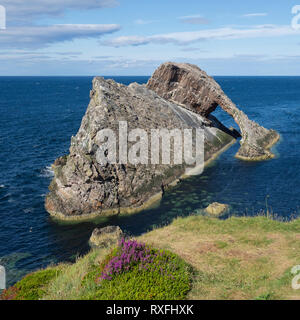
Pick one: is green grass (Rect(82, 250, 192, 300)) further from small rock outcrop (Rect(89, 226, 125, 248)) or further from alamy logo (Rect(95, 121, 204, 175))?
alamy logo (Rect(95, 121, 204, 175))

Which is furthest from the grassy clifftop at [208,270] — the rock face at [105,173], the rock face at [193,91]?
the rock face at [193,91]

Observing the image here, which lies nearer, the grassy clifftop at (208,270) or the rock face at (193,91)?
the grassy clifftop at (208,270)

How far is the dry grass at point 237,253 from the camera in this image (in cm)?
1694

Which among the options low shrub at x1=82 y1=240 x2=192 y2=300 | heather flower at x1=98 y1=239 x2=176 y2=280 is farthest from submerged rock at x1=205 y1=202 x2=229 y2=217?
heather flower at x1=98 y1=239 x2=176 y2=280

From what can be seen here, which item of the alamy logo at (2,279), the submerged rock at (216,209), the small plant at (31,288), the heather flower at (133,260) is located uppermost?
the heather flower at (133,260)

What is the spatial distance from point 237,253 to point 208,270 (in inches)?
125

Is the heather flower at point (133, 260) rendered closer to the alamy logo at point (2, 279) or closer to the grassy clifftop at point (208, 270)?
the grassy clifftop at point (208, 270)

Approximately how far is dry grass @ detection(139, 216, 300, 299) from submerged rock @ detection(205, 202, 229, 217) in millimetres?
7842

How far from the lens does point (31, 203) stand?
42.6 metres

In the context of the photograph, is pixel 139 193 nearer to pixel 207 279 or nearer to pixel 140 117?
pixel 140 117

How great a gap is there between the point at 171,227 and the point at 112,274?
11956 mm

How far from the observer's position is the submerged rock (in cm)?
3656
